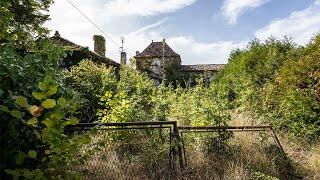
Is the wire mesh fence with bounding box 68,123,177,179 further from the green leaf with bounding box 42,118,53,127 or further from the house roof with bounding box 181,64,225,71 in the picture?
the house roof with bounding box 181,64,225,71

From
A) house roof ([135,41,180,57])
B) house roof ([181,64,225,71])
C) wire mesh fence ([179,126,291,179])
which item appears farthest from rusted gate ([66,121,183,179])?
house roof ([181,64,225,71])

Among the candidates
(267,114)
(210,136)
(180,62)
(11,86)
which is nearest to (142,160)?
(210,136)

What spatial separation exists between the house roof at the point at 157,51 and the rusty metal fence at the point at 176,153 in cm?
3482

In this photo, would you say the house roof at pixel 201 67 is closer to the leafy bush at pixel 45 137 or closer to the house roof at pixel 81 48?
the house roof at pixel 81 48

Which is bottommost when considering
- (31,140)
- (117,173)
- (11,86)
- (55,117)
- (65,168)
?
(117,173)

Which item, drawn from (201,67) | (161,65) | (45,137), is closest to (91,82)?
(45,137)

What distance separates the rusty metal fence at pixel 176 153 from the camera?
17.4 ft

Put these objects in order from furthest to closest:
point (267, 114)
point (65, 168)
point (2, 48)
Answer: point (267, 114)
point (2, 48)
point (65, 168)

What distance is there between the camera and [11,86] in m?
3.37

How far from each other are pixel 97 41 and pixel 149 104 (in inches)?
838

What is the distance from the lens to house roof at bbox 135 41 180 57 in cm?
4181

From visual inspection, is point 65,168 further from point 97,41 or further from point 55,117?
point 97,41

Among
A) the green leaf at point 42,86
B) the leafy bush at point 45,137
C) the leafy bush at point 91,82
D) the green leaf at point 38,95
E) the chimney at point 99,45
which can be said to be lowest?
the leafy bush at point 45,137

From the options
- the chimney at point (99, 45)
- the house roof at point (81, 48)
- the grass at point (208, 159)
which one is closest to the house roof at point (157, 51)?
the chimney at point (99, 45)
